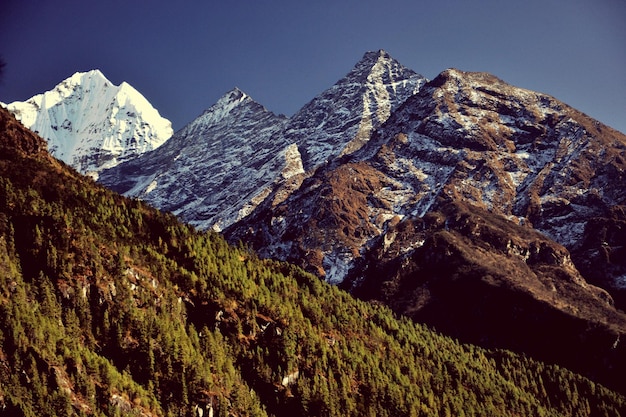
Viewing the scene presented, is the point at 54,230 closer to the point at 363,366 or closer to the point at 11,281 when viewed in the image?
the point at 11,281

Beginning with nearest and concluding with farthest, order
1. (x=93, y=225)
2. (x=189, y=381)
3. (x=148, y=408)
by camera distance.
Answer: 1. (x=148, y=408)
2. (x=189, y=381)
3. (x=93, y=225)

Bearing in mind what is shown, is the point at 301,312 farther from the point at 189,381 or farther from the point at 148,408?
the point at 148,408

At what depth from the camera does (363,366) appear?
577ft

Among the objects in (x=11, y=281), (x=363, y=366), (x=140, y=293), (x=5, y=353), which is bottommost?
(x=5, y=353)

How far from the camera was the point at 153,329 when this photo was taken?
461 ft

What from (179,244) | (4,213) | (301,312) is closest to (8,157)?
(4,213)

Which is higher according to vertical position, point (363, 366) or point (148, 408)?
point (363, 366)

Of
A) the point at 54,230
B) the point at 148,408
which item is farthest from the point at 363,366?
the point at 54,230

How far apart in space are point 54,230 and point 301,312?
69.3 meters

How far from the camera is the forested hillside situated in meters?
119

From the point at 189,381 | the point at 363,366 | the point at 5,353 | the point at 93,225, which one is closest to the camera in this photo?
the point at 5,353

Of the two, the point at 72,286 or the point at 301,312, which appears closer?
the point at 72,286

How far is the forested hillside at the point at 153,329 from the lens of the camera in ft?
390

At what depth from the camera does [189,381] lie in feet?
445
